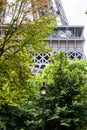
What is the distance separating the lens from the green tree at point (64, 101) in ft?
121

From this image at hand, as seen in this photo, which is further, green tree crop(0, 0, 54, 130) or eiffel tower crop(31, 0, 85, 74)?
eiffel tower crop(31, 0, 85, 74)

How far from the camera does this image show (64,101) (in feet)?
125

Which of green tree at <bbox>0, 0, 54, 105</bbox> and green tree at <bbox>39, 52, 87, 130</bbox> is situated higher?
green tree at <bbox>0, 0, 54, 105</bbox>

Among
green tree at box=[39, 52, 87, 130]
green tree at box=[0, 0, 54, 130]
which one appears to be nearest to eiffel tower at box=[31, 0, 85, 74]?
green tree at box=[39, 52, 87, 130]

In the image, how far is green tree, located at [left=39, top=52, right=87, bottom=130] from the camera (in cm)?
3678

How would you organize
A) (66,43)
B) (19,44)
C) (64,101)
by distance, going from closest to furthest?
1. (19,44)
2. (64,101)
3. (66,43)

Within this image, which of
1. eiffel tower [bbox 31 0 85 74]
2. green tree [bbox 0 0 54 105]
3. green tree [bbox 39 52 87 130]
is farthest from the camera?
eiffel tower [bbox 31 0 85 74]

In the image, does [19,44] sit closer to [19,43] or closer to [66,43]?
[19,43]

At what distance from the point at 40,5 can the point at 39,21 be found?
2.53 feet

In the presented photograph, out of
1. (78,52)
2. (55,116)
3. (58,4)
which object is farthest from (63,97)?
(58,4)

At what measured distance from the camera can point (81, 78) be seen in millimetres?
39500

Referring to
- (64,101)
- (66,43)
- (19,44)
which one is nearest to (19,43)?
(19,44)

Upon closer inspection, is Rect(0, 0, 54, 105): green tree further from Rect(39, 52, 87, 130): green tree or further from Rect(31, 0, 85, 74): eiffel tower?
Rect(31, 0, 85, 74): eiffel tower

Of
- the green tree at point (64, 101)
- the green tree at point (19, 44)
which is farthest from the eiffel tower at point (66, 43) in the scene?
the green tree at point (19, 44)
